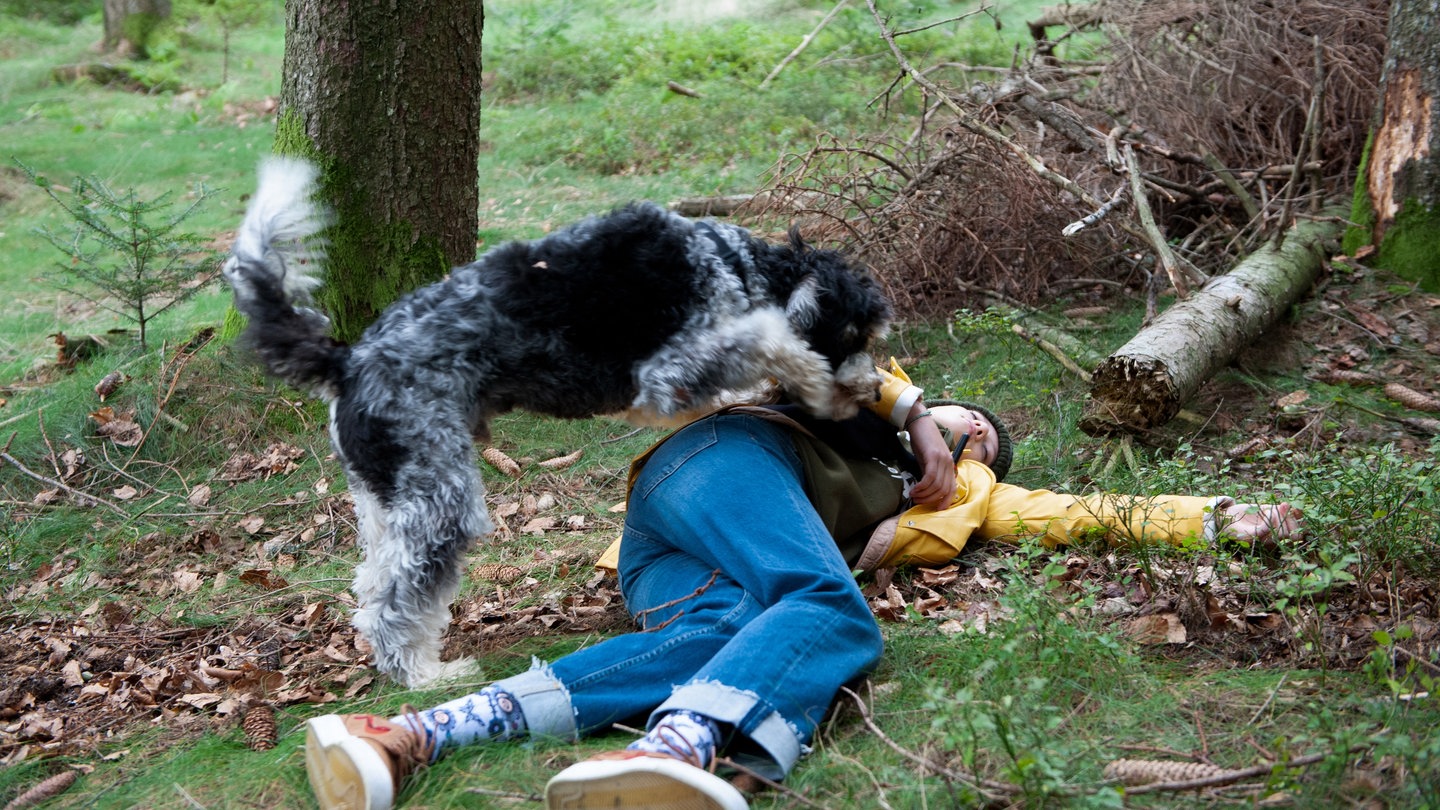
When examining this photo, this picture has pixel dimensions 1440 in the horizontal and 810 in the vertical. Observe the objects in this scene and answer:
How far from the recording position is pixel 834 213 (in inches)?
252

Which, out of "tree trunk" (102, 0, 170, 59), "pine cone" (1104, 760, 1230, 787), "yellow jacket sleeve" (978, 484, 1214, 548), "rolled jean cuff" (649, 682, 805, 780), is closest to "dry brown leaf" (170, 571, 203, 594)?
"rolled jean cuff" (649, 682, 805, 780)

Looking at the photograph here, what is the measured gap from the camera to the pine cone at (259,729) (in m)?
3.21

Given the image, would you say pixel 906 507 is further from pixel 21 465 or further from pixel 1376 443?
pixel 21 465

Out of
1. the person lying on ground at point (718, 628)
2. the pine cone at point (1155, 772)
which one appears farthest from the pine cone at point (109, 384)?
the pine cone at point (1155, 772)

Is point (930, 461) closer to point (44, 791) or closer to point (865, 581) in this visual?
point (865, 581)

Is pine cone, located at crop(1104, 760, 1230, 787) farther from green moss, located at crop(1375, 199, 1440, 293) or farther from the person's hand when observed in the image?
green moss, located at crop(1375, 199, 1440, 293)

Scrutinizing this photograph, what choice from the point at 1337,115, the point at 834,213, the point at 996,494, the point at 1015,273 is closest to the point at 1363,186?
the point at 1337,115

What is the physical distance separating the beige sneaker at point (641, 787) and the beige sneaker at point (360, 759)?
0.46 metres

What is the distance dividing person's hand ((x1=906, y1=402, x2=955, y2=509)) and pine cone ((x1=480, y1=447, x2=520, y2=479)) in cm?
227

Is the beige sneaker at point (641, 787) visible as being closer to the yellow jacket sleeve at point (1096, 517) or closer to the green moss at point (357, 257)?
the yellow jacket sleeve at point (1096, 517)

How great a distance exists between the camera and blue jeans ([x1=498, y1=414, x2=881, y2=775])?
9.08 feet

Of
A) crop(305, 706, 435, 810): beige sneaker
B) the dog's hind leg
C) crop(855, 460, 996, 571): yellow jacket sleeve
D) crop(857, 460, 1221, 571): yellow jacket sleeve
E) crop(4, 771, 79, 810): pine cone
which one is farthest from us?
crop(855, 460, 996, 571): yellow jacket sleeve

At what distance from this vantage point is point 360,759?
2.57 meters

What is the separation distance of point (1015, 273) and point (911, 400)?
2710 millimetres
